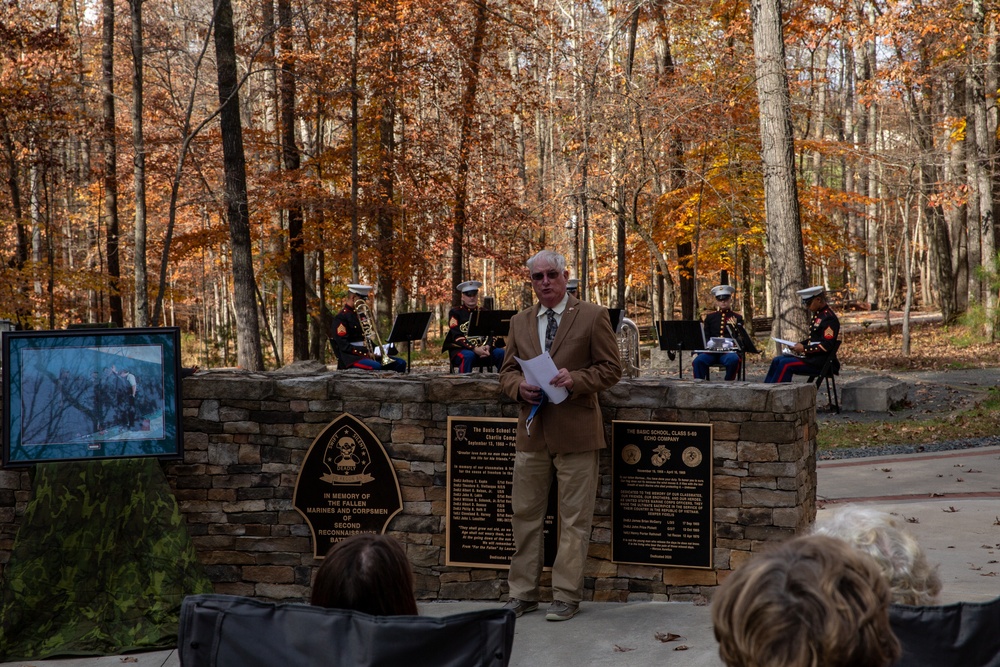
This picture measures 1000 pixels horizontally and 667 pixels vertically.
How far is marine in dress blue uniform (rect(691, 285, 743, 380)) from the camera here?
39.4 ft

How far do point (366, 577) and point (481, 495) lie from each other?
3.13m

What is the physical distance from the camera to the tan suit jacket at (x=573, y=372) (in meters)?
5.04

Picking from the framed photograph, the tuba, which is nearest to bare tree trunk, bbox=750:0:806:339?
the tuba

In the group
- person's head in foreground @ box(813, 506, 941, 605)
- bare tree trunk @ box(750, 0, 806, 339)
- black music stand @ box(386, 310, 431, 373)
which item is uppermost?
bare tree trunk @ box(750, 0, 806, 339)

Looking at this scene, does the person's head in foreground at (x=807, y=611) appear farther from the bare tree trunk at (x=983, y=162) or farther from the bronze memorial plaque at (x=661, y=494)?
the bare tree trunk at (x=983, y=162)

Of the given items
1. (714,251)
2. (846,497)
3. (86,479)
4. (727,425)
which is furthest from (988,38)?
(86,479)

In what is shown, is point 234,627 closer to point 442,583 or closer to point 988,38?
point 442,583

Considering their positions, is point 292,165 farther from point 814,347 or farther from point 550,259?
point 550,259

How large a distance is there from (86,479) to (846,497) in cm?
567

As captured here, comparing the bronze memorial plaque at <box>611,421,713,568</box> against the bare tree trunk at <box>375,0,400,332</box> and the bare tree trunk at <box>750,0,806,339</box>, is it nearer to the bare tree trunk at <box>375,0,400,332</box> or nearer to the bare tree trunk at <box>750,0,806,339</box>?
the bare tree trunk at <box>750,0,806,339</box>

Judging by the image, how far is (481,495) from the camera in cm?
563

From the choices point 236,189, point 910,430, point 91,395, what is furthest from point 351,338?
point 910,430

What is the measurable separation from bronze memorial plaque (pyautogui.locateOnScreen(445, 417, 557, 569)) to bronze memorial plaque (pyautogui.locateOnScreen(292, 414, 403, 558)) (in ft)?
1.26

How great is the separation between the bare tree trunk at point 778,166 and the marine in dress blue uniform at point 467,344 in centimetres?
484
